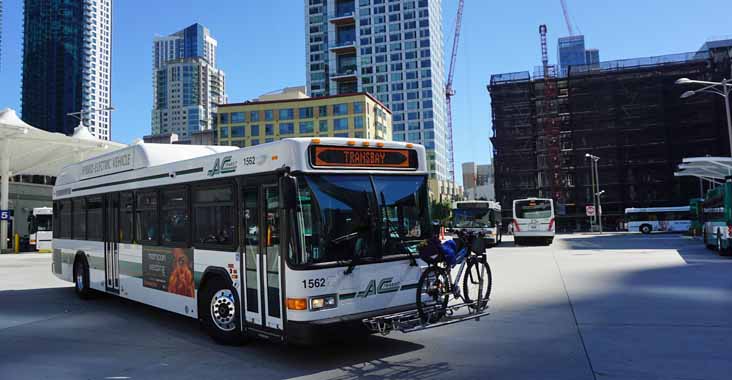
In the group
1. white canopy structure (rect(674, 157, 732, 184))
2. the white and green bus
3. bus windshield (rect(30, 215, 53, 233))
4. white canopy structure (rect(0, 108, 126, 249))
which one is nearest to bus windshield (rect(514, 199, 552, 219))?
white canopy structure (rect(674, 157, 732, 184))

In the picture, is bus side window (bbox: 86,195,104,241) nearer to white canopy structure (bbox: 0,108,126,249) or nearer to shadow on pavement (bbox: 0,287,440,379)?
shadow on pavement (bbox: 0,287,440,379)

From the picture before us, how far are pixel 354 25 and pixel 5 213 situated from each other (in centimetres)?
10862

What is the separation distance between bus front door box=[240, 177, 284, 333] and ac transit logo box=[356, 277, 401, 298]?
988mm

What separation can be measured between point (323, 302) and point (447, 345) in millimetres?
2241

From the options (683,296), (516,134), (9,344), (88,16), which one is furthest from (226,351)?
(88,16)

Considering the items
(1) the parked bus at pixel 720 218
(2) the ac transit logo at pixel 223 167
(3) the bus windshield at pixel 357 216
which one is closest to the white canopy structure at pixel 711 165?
(1) the parked bus at pixel 720 218

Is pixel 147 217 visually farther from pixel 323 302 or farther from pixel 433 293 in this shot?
pixel 433 293

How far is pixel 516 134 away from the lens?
72938mm

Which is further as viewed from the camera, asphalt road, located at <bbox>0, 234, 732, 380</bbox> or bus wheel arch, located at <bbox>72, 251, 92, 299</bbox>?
bus wheel arch, located at <bbox>72, 251, 92, 299</bbox>

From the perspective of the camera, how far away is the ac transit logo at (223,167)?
7.40 m

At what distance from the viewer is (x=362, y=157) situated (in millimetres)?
6895

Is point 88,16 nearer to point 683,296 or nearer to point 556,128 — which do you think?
point 556,128

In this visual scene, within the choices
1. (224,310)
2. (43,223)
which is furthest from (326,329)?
(43,223)

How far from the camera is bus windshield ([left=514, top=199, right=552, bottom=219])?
1266 inches
